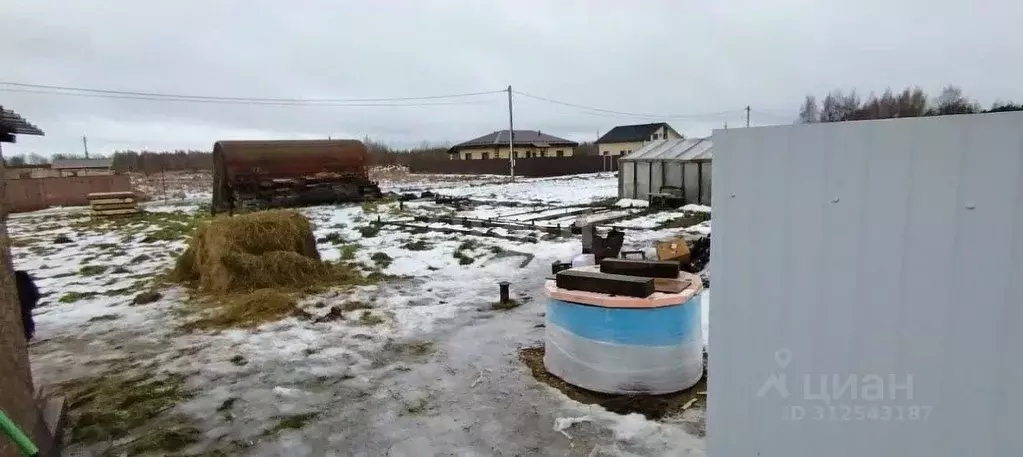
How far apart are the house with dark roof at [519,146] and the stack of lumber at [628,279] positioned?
46.7 metres

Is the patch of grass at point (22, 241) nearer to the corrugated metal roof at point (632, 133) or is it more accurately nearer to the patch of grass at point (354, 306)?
the patch of grass at point (354, 306)

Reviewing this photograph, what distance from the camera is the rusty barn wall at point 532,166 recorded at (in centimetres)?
3753

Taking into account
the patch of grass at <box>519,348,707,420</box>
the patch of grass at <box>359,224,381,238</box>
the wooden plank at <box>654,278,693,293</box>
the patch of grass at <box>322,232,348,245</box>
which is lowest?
the patch of grass at <box>519,348,707,420</box>

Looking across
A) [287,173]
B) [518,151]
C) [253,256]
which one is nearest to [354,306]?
[253,256]

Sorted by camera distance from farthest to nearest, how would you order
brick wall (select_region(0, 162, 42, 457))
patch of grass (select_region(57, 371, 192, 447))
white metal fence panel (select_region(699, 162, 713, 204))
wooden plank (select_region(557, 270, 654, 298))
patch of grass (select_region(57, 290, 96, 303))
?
1. white metal fence panel (select_region(699, 162, 713, 204))
2. patch of grass (select_region(57, 290, 96, 303))
3. wooden plank (select_region(557, 270, 654, 298))
4. patch of grass (select_region(57, 371, 192, 447))
5. brick wall (select_region(0, 162, 42, 457))

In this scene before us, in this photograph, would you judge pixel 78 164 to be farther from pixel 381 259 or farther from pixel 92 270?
pixel 381 259

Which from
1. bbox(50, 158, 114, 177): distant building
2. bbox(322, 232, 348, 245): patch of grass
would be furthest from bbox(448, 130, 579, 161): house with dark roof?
bbox(322, 232, 348, 245): patch of grass

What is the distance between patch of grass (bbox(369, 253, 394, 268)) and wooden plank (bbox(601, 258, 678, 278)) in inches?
210

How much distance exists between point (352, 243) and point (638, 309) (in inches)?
326

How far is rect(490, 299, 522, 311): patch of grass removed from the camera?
618cm

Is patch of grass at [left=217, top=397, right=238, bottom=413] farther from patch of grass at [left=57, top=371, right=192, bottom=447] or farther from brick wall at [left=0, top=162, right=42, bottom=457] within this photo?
brick wall at [left=0, top=162, right=42, bottom=457]

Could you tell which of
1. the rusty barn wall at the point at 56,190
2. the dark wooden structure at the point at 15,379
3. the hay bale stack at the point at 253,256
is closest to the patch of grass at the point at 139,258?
the hay bale stack at the point at 253,256

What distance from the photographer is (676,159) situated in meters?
17.1

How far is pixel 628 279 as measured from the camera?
371 centimetres
